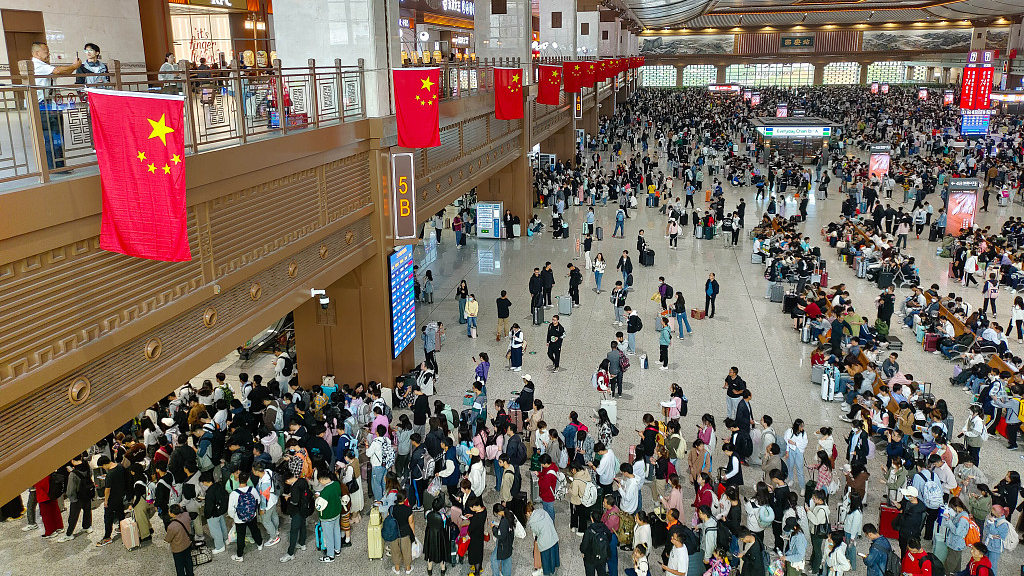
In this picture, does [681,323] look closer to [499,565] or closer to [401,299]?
[401,299]

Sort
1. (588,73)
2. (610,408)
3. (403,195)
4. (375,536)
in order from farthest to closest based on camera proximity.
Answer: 1. (588,73)
2. (403,195)
3. (610,408)
4. (375,536)

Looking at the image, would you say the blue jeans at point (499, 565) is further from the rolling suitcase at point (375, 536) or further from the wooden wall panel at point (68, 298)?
the wooden wall panel at point (68, 298)

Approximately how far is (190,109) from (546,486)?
5661mm

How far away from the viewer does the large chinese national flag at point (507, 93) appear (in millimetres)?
19062

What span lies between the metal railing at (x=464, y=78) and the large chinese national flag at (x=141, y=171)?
8961 mm

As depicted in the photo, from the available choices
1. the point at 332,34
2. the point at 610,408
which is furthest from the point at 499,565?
the point at 332,34

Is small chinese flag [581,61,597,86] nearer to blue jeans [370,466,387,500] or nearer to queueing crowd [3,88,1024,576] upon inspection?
queueing crowd [3,88,1024,576]

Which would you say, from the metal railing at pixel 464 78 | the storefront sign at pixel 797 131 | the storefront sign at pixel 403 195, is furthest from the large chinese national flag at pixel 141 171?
the storefront sign at pixel 797 131

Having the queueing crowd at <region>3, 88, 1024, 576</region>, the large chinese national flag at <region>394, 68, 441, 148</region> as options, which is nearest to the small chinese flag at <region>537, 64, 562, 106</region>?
the large chinese national flag at <region>394, 68, 441, 148</region>

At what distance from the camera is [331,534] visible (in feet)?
29.8

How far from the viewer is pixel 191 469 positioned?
31.9ft

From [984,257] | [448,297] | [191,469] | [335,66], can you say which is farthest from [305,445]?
[984,257]

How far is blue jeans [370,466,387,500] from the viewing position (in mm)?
10031

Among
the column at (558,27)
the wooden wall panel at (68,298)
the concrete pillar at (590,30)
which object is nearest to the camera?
the wooden wall panel at (68,298)
